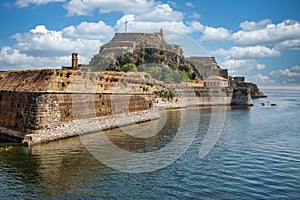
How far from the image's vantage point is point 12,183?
12.2 meters

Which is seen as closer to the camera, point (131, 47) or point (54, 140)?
point (54, 140)

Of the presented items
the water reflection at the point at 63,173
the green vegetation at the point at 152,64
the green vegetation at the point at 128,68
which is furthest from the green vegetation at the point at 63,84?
the green vegetation at the point at 152,64

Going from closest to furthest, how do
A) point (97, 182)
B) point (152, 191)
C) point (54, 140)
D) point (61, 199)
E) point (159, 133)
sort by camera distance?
1. point (61, 199)
2. point (152, 191)
3. point (97, 182)
4. point (54, 140)
5. point (159, 133)

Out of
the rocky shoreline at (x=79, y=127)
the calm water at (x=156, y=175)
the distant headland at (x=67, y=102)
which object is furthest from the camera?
the distant headland at (x=67, y=102)

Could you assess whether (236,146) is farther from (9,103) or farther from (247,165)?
(9,103)

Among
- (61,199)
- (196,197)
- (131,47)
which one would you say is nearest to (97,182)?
(61,199)

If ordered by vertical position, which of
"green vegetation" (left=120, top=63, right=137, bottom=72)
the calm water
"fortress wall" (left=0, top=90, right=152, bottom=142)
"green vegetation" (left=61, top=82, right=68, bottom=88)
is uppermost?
"green vegetation" (left=120, top=63, right=137, bottom=72)

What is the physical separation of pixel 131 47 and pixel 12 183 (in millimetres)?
100817

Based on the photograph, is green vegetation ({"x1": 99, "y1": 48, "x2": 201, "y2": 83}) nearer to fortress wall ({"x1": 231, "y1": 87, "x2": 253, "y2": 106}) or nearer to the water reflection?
fortress wall ({"x1": 231, "y1": 87, "x2": 253, "y2": 106})

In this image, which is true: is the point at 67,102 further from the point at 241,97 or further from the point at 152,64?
the point at 152,64

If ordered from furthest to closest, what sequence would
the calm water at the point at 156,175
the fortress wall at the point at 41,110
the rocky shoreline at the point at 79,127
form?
1. the fortress wall at the point at 41,110
2. the rocky shoreline at the point at 79,127
3. the calm water at the point at 156,175

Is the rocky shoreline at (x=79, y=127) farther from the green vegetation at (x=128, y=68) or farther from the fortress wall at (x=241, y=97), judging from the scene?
the fortress wall at (x=241, y=97)

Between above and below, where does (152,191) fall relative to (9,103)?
below

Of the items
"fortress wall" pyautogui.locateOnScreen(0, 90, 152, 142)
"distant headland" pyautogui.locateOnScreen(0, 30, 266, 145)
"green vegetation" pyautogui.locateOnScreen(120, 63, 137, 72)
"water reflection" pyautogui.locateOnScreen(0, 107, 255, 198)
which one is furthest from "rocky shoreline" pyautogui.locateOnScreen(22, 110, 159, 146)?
"green vegetation" pyautogui.locateOnScreen(120, 63, 137, 72)
